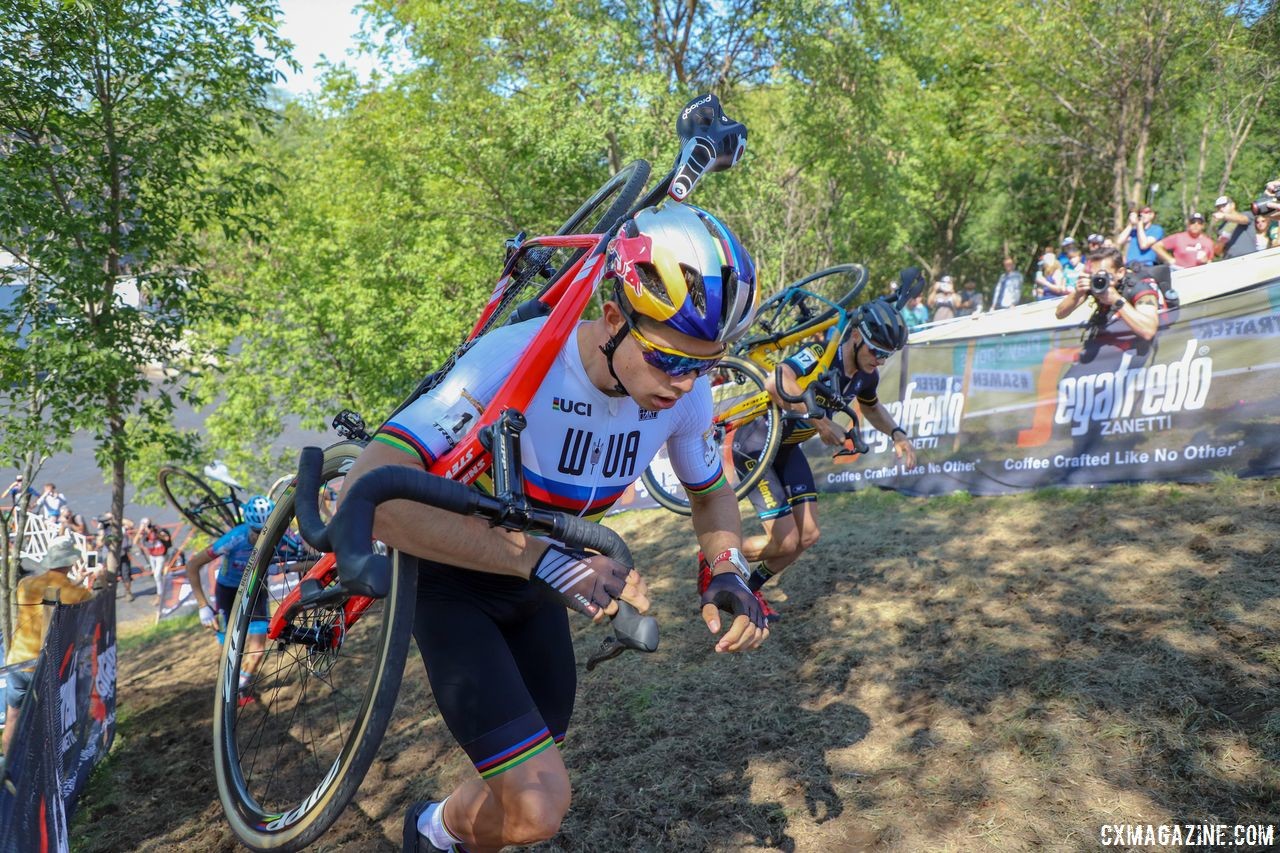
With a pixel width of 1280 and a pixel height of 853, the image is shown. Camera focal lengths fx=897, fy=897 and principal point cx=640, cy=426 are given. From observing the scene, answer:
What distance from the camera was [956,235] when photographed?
121 feet

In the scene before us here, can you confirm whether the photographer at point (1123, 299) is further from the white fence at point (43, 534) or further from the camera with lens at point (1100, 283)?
the white fence at point (43, 534)

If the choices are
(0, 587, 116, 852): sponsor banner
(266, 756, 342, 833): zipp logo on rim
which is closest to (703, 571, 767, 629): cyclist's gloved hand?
(266, 756, 342, 833): zipp logo on rim

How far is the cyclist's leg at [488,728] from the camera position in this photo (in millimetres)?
3227

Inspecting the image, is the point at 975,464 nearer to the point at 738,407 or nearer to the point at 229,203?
the point at 738,407

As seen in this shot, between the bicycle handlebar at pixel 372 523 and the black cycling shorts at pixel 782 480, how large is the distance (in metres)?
5.09

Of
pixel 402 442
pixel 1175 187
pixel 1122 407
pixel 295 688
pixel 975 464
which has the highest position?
pixel 1175 187

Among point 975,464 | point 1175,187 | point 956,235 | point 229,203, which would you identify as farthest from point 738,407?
point 956,235

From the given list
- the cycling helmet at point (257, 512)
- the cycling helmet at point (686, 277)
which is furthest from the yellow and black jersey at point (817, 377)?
the cycling helmet at point (257, 512)

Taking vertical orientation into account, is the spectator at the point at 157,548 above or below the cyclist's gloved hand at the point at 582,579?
below

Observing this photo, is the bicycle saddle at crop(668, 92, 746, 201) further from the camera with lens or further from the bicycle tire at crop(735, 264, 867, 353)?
the camera with lens

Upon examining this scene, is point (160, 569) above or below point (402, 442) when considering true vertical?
below

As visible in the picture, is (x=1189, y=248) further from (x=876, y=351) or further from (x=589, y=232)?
(x=589, y=232)

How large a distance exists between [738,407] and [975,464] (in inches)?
170

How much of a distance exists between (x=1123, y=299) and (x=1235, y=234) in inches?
219
